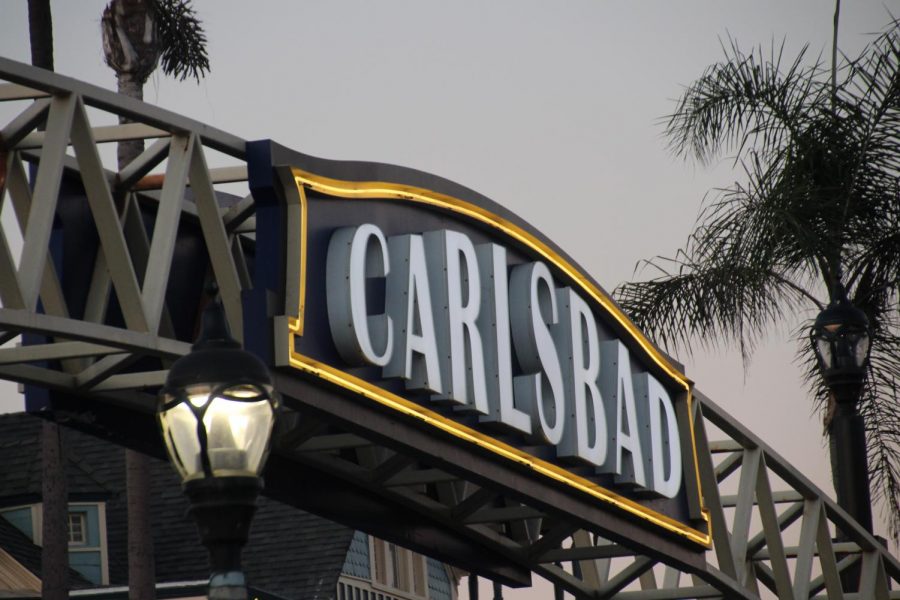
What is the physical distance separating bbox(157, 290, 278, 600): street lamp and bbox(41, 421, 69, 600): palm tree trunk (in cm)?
2123

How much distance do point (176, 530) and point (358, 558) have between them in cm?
417

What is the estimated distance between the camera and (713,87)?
25812 mm

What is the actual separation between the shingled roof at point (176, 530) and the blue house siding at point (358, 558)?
1123 mm

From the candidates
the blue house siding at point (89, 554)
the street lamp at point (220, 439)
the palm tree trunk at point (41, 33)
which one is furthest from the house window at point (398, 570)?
the street lamp at point (220, 439)

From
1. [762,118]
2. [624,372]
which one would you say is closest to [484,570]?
[624,372]

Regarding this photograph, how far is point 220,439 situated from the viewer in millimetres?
8508

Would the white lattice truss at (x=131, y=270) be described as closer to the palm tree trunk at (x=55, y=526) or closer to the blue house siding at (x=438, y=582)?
the palm tree trunk at (x=55, y=526)

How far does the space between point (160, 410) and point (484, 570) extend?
10.2m

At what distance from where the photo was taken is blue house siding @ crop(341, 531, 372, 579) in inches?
1540

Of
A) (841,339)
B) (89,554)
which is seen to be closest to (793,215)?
(841,339)

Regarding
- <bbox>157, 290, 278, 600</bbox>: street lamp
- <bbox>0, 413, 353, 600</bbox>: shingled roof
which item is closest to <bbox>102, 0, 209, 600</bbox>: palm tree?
<bbox>0, 413, 353, 600</bbox>: shingled roof

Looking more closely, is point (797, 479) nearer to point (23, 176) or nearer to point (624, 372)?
point (624, 372)

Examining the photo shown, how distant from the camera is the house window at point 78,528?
37.9 m

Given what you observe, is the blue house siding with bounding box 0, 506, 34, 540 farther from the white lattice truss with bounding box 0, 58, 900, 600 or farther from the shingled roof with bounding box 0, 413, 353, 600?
the white lattice truss with bounding box 0, 58, 900, 600
